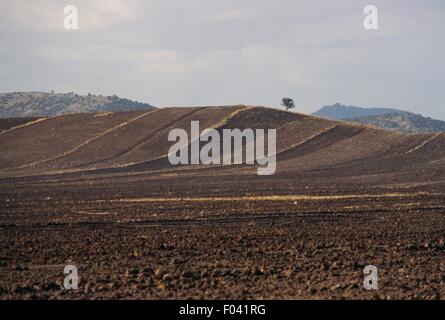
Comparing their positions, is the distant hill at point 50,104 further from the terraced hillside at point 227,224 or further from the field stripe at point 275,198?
the field stripe at point 275,198

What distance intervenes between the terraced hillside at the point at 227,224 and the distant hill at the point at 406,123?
76.6 metres

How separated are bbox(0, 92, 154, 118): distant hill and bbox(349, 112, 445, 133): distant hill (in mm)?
57564

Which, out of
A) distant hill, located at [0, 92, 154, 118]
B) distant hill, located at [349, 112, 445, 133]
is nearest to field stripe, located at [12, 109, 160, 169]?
distant hill, located at [349, 112, 445, 133]

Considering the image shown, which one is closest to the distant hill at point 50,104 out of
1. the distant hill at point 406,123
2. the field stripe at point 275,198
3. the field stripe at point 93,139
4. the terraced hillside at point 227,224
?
the distant hill at point 406,123

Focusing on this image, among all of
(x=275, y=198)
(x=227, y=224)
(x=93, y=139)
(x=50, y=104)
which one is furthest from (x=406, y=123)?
(x=227, y=224)

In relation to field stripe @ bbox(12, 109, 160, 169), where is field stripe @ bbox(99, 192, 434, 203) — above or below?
below

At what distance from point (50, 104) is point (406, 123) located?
7864cm

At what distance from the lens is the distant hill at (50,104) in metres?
177

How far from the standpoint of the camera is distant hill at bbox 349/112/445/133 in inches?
5996

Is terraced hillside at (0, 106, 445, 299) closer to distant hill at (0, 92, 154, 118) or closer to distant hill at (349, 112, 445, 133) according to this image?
distant hill at (349, 112, 445, 133)

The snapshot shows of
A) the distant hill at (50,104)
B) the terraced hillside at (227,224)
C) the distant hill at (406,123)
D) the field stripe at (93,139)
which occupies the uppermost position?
the distant hill at (50,104)
